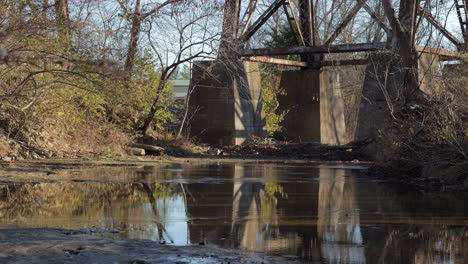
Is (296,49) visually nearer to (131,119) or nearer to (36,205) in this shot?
(131,119)

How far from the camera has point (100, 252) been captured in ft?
26.1

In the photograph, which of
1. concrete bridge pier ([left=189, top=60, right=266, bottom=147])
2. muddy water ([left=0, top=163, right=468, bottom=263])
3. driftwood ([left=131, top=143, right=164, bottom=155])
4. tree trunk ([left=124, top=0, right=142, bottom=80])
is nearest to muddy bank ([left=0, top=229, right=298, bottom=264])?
muddy water ([left=0, top=163, right=468, bottom=263])

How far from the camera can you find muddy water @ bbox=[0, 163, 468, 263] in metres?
9.23

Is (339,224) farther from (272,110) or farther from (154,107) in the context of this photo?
(272,110)

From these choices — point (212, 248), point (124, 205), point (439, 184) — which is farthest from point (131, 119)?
point (212, 248)

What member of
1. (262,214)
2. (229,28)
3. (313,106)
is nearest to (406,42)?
(229,28)

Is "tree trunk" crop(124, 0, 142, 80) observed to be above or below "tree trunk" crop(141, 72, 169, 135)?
above

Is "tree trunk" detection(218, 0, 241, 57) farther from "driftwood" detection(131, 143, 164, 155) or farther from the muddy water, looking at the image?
the muddy water

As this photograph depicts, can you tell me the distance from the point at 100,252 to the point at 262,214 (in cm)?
487

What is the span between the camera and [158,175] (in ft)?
68.6

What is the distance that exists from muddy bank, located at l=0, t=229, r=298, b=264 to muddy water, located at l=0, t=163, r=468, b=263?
59cm

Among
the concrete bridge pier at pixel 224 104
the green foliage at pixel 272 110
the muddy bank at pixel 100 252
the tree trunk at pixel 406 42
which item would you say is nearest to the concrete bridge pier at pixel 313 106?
the green foliage at pixel 272 110

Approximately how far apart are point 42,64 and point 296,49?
15.7 m

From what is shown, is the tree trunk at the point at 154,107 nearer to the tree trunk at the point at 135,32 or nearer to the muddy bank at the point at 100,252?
the tree trunk at the point at 135,32
